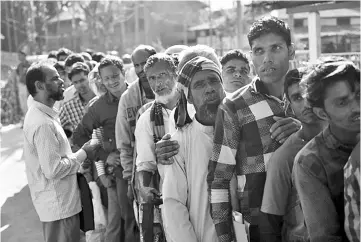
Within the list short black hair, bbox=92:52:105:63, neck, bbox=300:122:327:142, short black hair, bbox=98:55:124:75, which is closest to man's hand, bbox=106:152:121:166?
short black hair, bbox=98:55:124:75

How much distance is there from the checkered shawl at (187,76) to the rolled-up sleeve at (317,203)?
0.95 metres

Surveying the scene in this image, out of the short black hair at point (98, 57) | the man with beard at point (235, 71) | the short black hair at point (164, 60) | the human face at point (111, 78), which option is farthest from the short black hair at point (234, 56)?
the short black hair at point (98, 57)

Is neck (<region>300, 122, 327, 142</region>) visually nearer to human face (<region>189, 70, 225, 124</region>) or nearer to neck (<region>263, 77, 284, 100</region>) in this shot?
neck (<region>263, 77, 284, 100</region>)

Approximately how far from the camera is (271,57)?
2.30m

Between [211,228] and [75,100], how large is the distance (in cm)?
342

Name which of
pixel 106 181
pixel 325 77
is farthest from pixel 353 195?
pixel 106 181

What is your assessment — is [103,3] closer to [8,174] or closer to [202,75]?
[8,174]

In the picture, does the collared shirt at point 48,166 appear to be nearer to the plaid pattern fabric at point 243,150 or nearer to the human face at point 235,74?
A: the human face at point 235,74

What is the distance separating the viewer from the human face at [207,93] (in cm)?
253

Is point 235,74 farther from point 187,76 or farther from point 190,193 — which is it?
point 190,193

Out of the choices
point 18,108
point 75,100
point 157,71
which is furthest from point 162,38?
point 157,71

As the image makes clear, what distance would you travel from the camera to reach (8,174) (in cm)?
880

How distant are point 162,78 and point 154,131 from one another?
38cm

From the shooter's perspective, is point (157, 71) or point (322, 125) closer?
point (322, 125)
